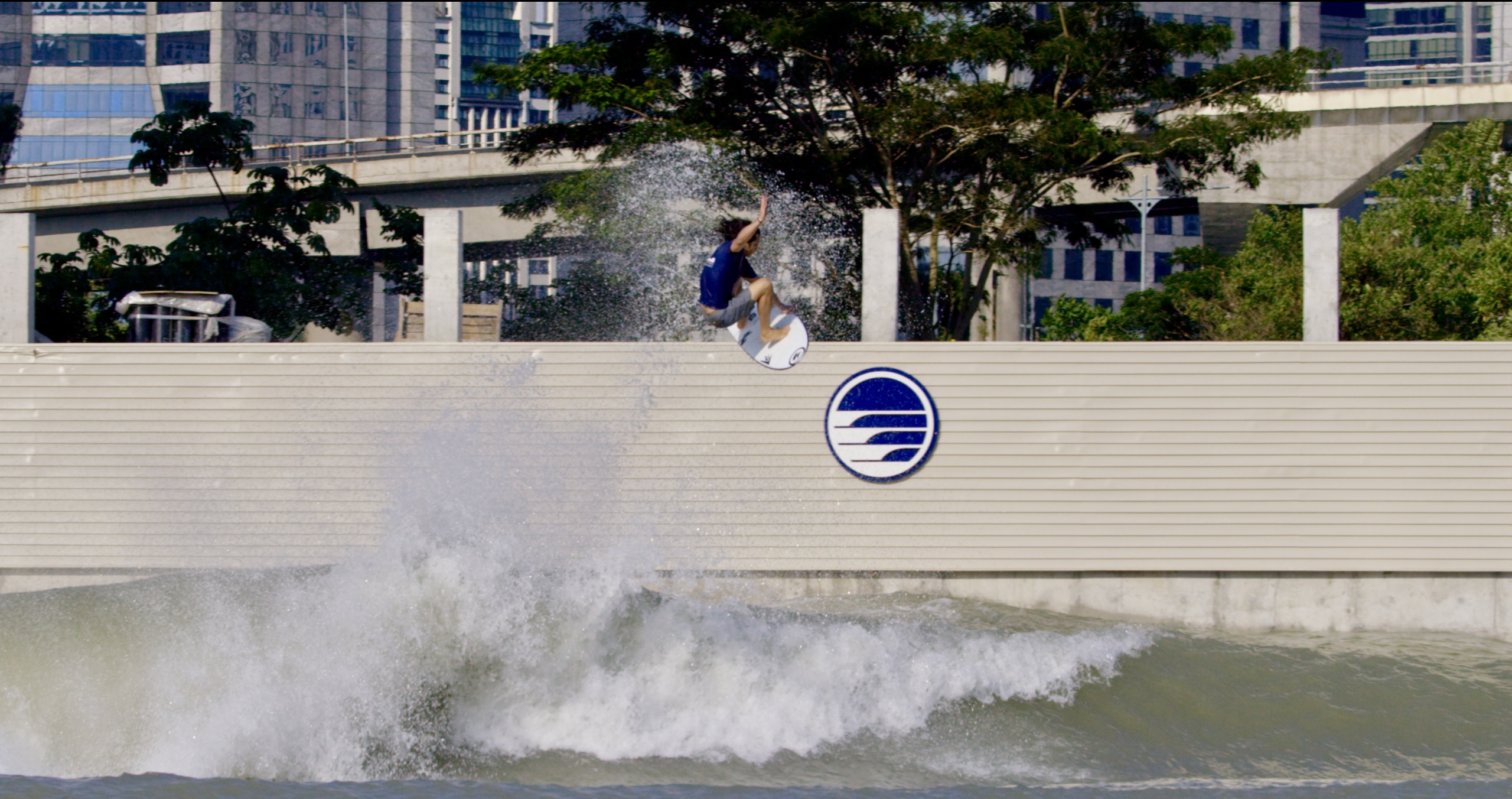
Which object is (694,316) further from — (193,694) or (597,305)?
(193,694)

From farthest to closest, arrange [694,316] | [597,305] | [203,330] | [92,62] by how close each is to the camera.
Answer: [92,62] → [597,305] → [694,316] → [203,330]

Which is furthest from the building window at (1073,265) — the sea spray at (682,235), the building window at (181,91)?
the sea spray at (682,235)

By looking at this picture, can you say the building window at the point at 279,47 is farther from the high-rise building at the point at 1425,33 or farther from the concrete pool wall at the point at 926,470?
the high-rise building at the point at 1425,33

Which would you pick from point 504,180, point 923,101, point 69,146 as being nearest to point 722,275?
point 923,101

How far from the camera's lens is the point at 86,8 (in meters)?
70.4

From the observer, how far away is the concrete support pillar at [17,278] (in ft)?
40.0

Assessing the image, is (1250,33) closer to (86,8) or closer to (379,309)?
(379,309)

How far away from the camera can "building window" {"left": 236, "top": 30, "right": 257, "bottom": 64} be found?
7150 centimetres

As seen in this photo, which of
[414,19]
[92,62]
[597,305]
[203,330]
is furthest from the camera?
[414,19]

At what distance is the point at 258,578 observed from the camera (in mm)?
11633

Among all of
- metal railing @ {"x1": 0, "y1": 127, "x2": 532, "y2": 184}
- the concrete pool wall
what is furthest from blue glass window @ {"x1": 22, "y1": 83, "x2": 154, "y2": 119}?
the concrete pool wall

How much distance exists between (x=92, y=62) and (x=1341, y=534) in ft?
239

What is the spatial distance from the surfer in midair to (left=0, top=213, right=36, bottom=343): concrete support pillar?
643 cm

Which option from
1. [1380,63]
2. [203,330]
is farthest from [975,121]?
[1380,63]
